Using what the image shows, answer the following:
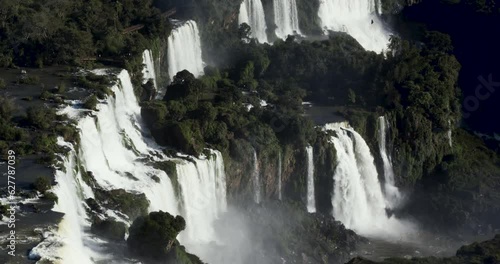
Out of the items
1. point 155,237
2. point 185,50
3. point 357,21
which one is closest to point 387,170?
point 185,50

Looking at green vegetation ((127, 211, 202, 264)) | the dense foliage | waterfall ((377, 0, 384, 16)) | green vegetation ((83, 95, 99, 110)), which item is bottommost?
green vegetation ((127, 211, 202, 264))

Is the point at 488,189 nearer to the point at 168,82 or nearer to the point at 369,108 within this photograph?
the point at 369,108

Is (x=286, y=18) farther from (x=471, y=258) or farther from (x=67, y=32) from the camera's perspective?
(x=471, y=258)

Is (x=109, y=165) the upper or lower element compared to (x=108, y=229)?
upper

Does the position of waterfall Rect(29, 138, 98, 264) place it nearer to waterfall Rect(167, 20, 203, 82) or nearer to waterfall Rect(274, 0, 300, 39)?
waterfall Rect(167, 20, 203, 82)

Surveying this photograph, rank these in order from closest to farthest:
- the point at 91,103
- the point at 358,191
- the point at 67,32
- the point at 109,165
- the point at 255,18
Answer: the point at 109,165, the point at 91,103, the point at 67,32, the point at 358,191, the point at 255,18

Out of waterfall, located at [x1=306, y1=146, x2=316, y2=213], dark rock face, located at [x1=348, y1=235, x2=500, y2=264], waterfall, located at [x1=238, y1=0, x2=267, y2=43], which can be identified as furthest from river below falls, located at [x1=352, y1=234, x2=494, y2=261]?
waterfall, located at [x1=238, y1=0, x2=267, y2=43]

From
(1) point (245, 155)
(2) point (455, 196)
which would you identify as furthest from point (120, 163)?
(2) point (455, 196)
